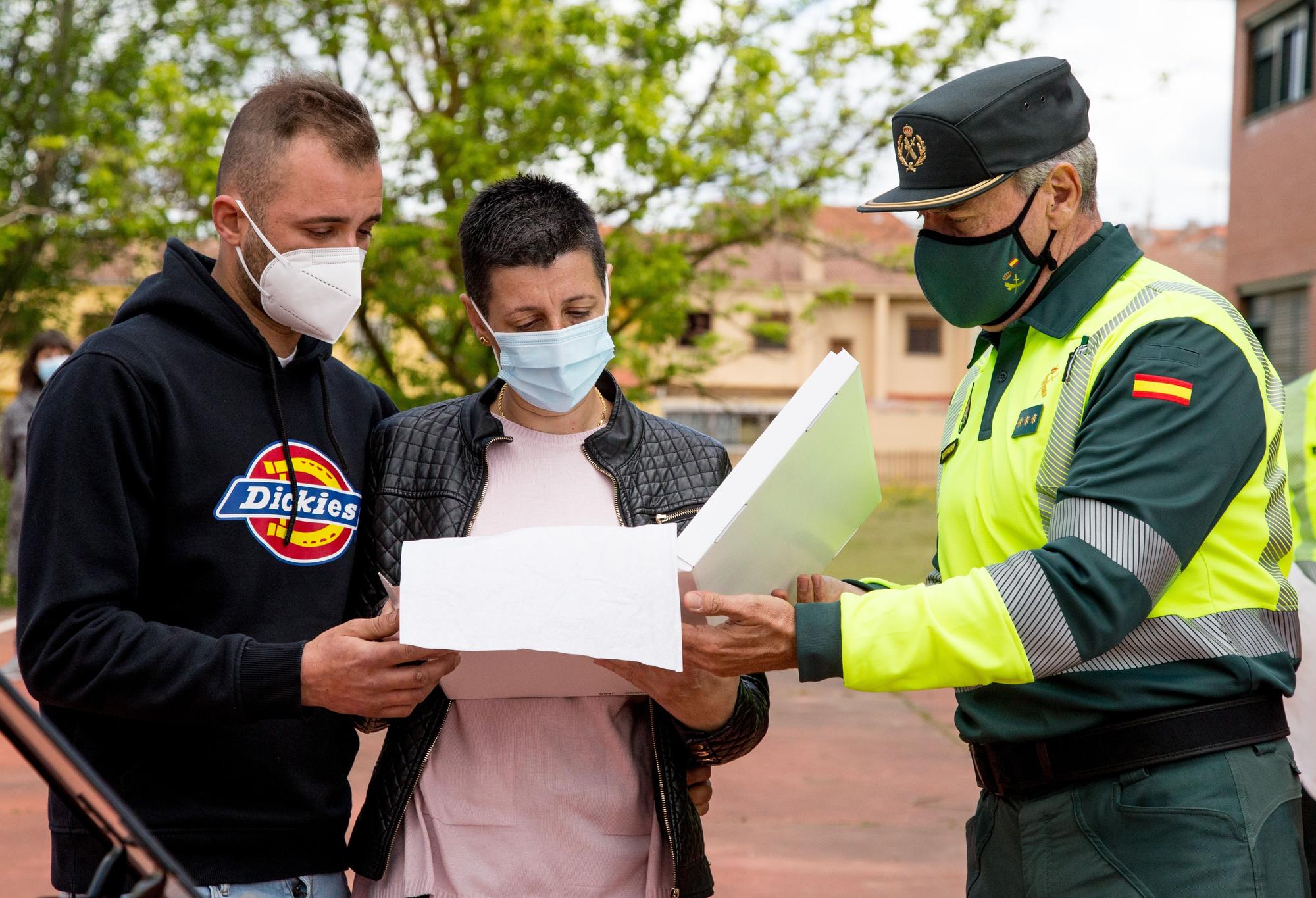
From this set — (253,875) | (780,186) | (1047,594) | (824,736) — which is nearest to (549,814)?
(253,875)

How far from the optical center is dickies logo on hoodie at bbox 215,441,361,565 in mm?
2242

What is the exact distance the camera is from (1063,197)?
2.34m

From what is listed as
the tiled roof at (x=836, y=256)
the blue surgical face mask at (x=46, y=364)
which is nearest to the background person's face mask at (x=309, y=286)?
the blue surgical face mask at (x=46, y=364)

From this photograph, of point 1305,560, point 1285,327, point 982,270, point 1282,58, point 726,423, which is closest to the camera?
point 982,270

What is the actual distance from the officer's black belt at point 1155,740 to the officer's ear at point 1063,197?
878mm

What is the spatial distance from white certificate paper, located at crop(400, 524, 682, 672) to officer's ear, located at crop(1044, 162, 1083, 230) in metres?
0.97

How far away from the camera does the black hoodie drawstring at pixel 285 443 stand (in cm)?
229

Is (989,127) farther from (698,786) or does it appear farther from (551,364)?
(698,786)

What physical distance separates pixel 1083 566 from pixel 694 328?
1010cm

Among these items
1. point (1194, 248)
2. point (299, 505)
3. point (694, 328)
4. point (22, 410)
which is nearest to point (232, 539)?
point (299, 505)

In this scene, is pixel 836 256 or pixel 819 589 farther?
pixel 836 256

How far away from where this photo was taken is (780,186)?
11.3m

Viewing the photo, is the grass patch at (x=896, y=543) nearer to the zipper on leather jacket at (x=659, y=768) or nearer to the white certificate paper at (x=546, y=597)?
the zipper on leather jacket at (x=659, y=768)

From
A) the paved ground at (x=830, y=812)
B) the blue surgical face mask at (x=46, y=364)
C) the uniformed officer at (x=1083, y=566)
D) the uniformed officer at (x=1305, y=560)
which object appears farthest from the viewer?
the blue surgical face mask at (x=46, y=364)
